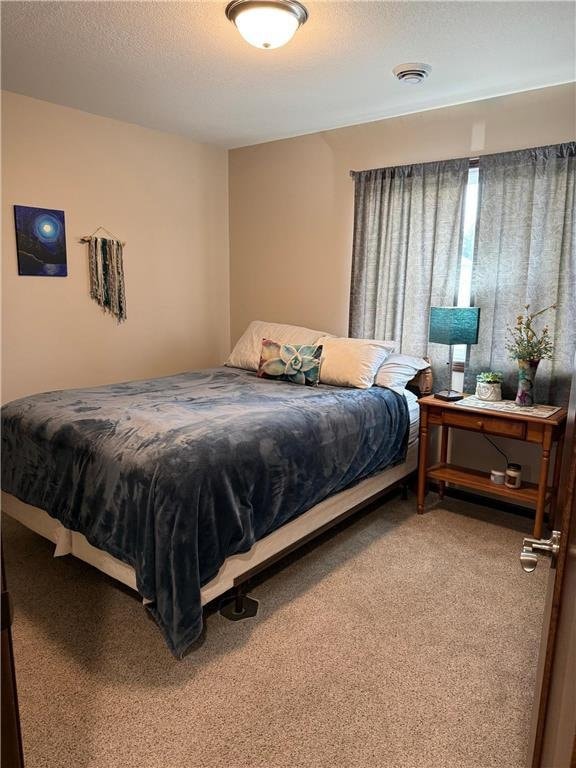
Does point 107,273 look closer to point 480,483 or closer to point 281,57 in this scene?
point 281,57

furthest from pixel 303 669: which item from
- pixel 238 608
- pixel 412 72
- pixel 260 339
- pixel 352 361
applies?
pixel 412 72

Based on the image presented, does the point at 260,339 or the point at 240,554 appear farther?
the point at 260,339

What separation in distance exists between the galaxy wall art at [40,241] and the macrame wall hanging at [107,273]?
199 millimetres

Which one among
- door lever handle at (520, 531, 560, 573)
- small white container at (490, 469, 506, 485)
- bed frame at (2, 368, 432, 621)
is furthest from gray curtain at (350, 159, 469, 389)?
door lever handle at (520, 531, 560, 573)

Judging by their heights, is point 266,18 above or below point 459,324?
above

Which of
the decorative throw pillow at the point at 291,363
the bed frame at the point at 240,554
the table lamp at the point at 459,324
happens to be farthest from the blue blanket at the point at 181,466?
the table lamp at the point at 459,324

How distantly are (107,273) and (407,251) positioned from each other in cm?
212

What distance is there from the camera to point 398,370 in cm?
342

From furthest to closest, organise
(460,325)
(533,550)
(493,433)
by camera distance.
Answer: (460,325)
(493,433)
(533,550)

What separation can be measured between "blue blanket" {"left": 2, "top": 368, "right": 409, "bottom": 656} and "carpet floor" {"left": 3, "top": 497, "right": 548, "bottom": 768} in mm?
256

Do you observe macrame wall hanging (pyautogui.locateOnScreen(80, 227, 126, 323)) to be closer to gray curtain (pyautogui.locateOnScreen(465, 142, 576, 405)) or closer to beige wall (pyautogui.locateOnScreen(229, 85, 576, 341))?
beige wall (pyautogui.locateOnScreen(229, 85, 576, 341))

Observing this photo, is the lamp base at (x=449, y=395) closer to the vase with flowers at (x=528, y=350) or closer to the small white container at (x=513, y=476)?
the vase with flowers at (x=528, y=350)

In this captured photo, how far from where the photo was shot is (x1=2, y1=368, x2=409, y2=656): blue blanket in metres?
1.92

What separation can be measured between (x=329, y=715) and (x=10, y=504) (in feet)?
6.22
